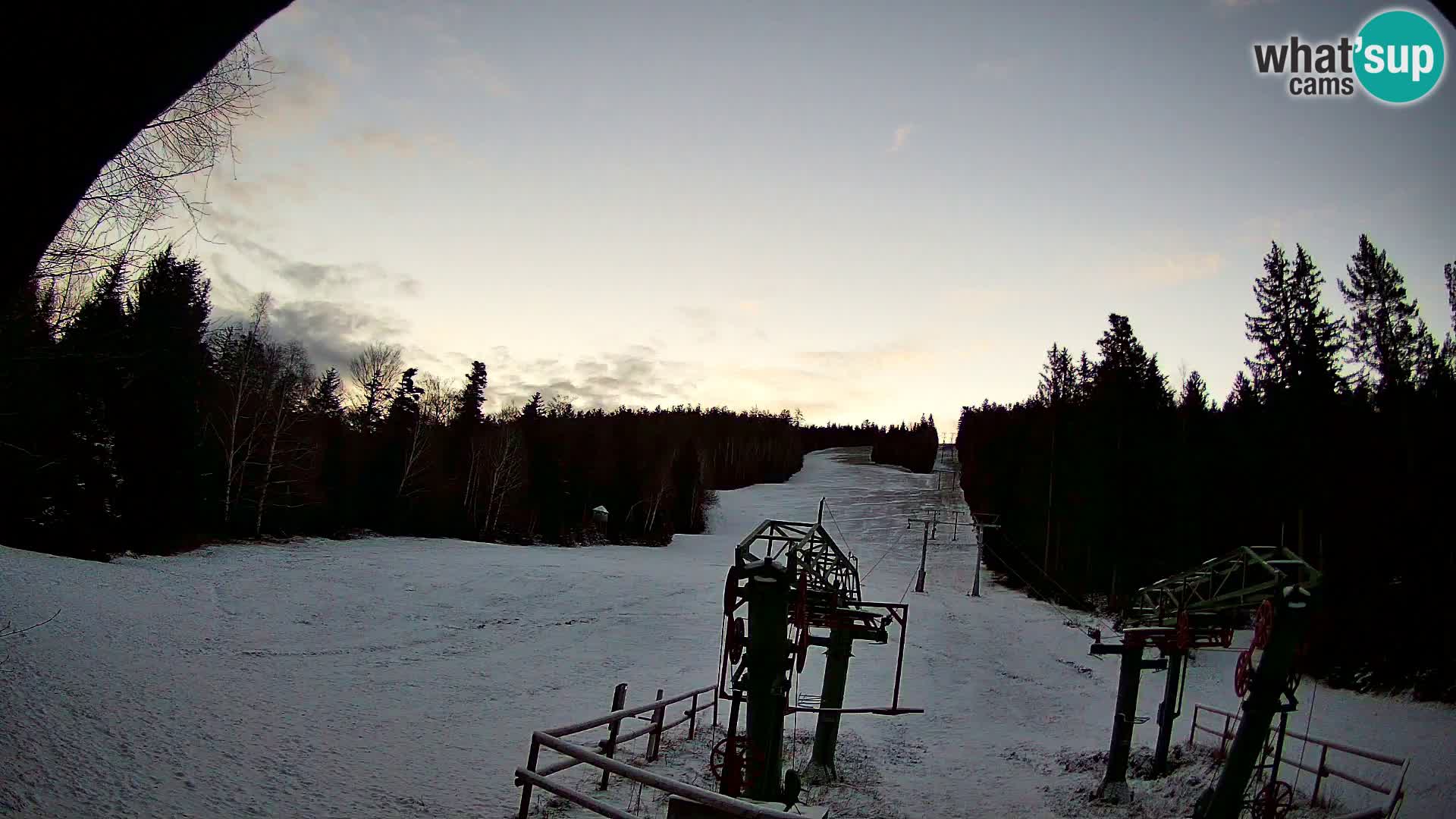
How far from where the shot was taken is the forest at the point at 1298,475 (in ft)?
75.9

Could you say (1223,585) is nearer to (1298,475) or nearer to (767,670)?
(767,670)

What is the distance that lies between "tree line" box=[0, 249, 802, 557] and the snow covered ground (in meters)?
3.80

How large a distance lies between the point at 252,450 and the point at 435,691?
1032 inches

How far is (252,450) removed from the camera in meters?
39.1

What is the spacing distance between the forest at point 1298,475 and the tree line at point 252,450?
29414mm

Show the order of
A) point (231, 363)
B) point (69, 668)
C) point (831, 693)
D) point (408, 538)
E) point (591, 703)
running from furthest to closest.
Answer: point (408, 538)
point (231, 363)
point (591, 703)
point (831, 693)
point (69, 668)

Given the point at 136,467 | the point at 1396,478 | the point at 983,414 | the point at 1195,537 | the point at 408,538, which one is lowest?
the point at 408,538

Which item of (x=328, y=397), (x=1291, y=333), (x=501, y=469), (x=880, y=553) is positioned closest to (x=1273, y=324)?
(x=1291, y=333)

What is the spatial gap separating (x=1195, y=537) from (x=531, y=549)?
3629 cm

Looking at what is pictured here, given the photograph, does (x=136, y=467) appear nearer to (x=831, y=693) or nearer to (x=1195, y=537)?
(x=831, y=693)

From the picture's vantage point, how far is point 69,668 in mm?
15664

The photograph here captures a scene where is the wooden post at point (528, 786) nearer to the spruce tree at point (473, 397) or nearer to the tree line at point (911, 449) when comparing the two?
the spruce tree at point (473, 397)

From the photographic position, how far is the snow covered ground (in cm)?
1247

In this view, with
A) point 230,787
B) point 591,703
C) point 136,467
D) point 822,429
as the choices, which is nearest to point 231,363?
point 136,467
